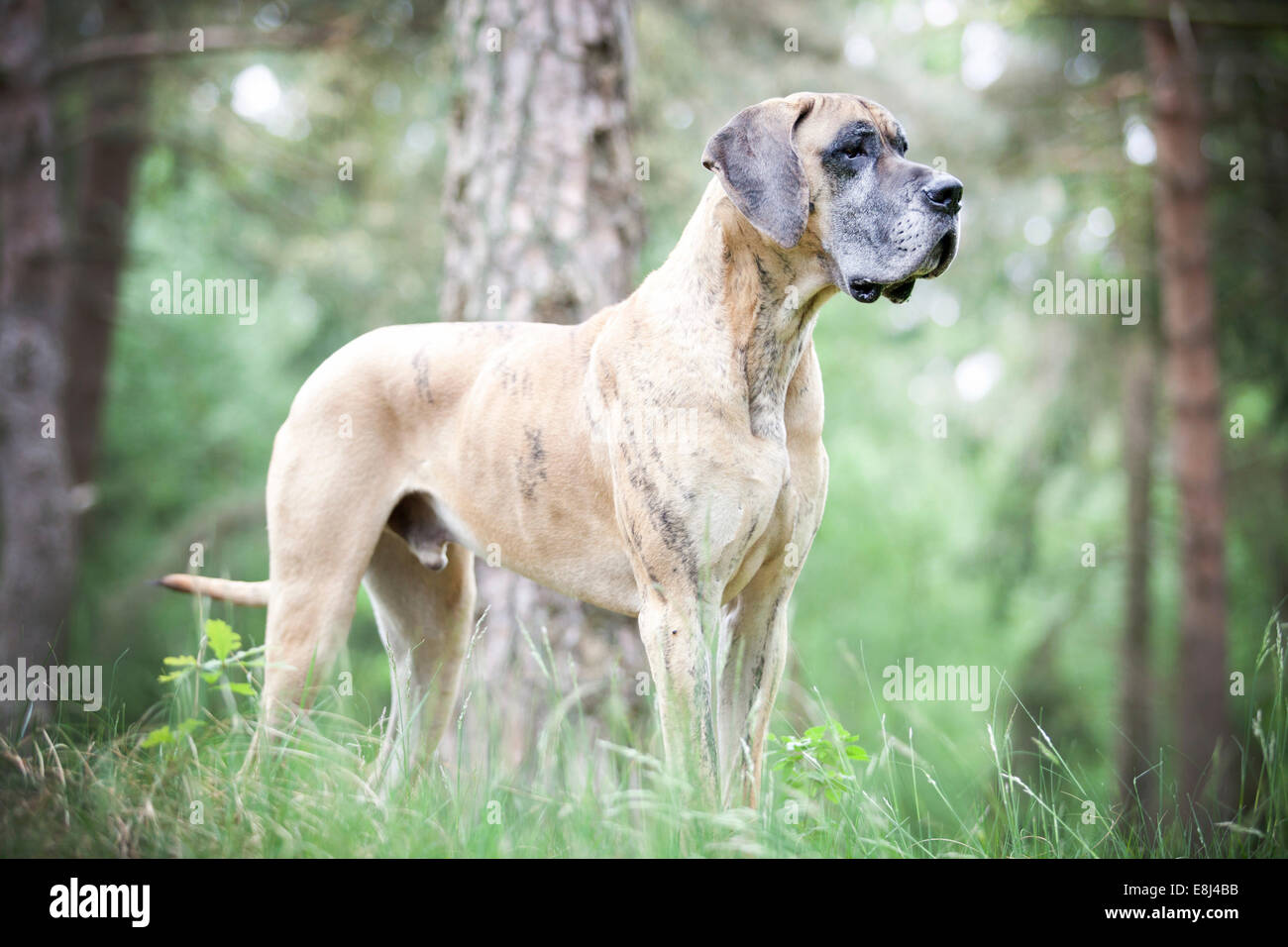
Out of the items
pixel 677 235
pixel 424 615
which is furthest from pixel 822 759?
pixel 677 235

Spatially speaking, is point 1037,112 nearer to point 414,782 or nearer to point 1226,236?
point 1226,236

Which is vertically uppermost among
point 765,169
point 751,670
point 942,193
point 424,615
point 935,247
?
point 765,169

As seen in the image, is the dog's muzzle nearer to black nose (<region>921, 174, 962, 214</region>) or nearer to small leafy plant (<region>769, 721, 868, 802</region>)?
black nose (<region>921, 174, 962, 214</region>)

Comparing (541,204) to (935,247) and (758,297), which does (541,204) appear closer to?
(758,297)

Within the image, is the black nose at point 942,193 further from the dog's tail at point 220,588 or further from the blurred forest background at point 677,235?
the dog's tail at point 220,588

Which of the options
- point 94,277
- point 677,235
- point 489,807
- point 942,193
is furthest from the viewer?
point 94,277

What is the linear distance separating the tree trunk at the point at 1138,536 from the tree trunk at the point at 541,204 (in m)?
7.59

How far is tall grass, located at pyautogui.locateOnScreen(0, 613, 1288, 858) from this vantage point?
2.80 metres

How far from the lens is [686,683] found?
3.05m

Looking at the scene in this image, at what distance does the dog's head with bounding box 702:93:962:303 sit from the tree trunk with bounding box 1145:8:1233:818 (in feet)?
22.3

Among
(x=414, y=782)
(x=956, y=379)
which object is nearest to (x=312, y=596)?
(x=414, y=782)

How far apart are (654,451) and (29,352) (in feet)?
24.7

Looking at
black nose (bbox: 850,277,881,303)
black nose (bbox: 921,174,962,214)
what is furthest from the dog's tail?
black nose (bbox: 921,174,962,214)

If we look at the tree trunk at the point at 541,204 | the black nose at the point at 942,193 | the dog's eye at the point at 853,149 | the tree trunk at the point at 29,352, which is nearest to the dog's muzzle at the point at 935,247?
the black nose at the point at 942,193
